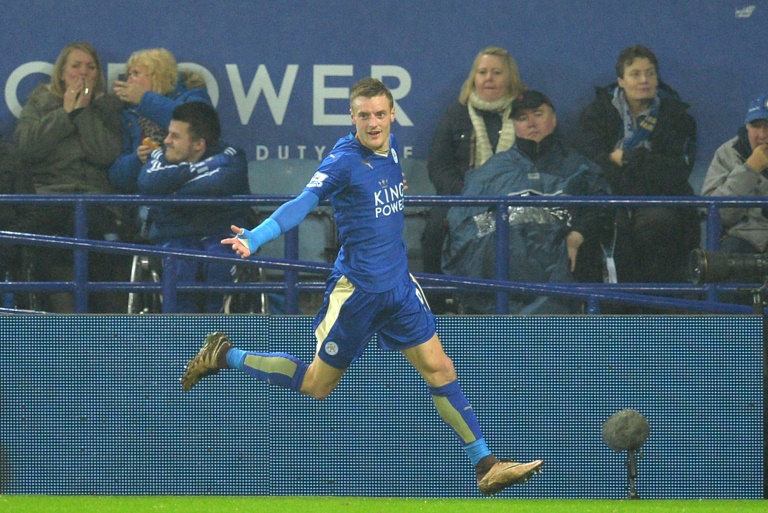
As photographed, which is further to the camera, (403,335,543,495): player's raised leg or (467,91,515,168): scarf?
(467,91,515,168): scarf

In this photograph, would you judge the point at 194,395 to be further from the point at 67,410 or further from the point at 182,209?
the point at 182,209

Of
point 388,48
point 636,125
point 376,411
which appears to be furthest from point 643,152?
point 376,411

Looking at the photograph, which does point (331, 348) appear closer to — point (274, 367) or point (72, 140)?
point (274, 367)

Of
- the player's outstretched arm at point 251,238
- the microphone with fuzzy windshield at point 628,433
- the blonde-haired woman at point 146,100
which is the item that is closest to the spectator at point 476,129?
the blonde-haired woman at point 146,100

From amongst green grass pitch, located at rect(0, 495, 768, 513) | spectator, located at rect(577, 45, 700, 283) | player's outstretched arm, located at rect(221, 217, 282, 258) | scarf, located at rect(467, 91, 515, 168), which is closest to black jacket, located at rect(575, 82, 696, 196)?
spectator, located at rect(577, 45, 700, 283)

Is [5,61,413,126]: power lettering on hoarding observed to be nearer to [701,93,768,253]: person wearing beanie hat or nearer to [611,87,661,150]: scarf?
[611,87,661,150]: scarf

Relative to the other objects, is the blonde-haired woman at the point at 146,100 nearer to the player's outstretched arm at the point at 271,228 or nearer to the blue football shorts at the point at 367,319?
the blue football shorts at the point at 367,319

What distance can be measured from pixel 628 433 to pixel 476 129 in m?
3.09

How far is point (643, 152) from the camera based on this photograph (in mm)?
9750

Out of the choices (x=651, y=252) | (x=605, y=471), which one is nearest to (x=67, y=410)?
(x=605, y=471)

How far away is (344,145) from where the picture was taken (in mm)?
6660

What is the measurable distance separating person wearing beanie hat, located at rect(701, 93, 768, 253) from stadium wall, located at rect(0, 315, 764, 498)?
1.88 m

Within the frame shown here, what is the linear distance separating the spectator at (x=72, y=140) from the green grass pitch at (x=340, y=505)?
8.38 feet

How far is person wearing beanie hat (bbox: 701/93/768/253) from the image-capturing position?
→ 9227 millimetres
